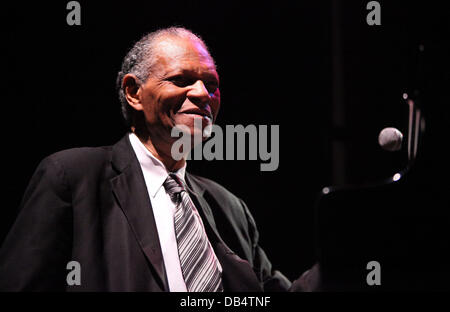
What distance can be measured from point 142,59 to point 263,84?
0.51 metres

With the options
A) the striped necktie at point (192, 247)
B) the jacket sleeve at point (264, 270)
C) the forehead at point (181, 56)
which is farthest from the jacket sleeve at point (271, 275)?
the forehead at point (181, 56)

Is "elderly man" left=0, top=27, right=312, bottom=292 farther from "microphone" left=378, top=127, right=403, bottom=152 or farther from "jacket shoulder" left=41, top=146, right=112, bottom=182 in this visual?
"microphone" left=378, top=127, right=403, bottom=152

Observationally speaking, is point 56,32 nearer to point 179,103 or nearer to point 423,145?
point 179,103

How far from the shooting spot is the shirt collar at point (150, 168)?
4.82 feet

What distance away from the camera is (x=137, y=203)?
1.38 metres

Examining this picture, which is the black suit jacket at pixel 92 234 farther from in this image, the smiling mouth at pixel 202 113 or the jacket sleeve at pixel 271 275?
the smiling mouth at pixel 202 113

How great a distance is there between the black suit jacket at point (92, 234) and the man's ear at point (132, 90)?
17 centimetres

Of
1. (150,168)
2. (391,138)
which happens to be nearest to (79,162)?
(150,168)

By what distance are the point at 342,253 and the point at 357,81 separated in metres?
0.92

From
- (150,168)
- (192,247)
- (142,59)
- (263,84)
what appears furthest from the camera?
(263,84)

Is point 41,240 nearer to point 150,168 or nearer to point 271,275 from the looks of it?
point 150,168

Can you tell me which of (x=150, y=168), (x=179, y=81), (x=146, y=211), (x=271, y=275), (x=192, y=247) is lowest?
(x=271, y=275)

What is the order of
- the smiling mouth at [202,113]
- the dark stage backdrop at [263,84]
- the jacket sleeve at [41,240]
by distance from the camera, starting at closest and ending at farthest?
the jacket sleeve at [41,240] → the smiling mouth at [202,113] → the dark stage backdrop at [263,84]


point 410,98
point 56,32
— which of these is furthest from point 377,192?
point 56,32
